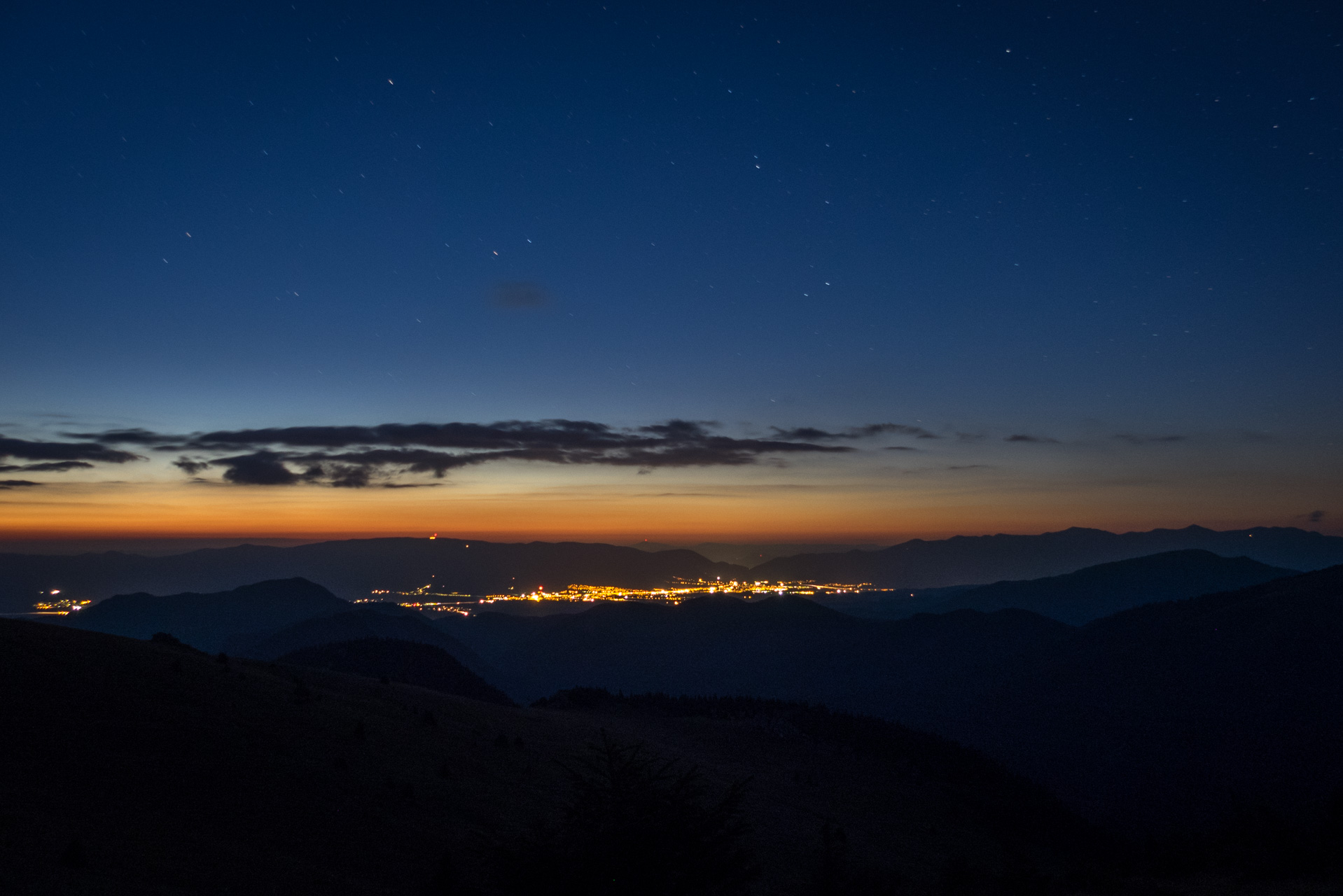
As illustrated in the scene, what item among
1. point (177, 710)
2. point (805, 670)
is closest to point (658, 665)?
point (805, 670)

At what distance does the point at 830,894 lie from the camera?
13.1 m

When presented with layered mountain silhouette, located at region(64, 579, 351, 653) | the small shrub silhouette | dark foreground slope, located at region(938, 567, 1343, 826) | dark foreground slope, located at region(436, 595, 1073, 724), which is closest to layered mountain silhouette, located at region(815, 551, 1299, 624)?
dark foreground slope, located at region(436, 595, 1073, 724)

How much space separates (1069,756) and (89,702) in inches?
2617

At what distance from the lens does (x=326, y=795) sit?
17906mm

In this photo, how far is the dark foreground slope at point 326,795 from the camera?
1321 centimetres

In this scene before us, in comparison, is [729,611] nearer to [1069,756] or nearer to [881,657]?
[881,657]

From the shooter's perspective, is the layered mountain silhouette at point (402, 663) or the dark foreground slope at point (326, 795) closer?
the dark foreground slope at point (326, 795)

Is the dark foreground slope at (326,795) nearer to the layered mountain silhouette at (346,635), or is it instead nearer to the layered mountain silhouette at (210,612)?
the layered mountain silhouette at (346,635)

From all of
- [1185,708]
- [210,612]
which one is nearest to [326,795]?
[1185,708]

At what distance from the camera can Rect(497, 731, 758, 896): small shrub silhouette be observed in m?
11.4

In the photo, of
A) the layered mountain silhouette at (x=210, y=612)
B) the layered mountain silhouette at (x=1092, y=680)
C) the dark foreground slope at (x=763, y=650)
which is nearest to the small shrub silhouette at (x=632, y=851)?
the layered mountain silhouette at (x=1092, y=680)

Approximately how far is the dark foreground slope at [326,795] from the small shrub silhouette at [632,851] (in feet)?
0.80

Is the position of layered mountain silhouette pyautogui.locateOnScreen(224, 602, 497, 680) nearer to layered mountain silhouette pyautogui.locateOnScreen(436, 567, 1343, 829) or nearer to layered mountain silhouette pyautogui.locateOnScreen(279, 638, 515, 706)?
Answer: layered mountain silhouette pyautogui.locateOnScreen(436, 567, 1343, 829)

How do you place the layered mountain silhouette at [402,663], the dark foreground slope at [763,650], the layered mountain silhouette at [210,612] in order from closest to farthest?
the layered mountain silhouette at [402,663] < the dark foreground slope at [763,650] < the layered mountain silhouette at [210,612]
